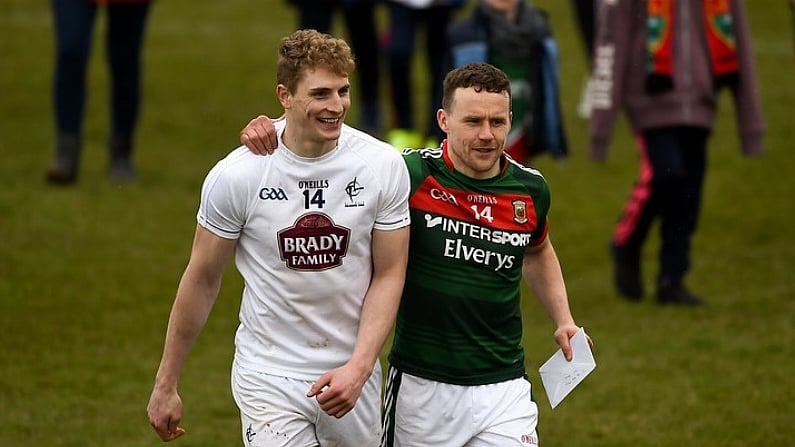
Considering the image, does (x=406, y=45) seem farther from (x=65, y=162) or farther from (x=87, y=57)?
(x=65, y=162)

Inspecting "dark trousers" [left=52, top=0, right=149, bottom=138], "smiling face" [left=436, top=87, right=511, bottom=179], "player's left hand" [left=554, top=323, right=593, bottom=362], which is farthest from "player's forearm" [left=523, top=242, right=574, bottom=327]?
"dark trousers" [left=52, top=0, right=149, bottom=138]

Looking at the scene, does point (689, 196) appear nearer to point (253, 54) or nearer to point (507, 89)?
point (507, 89)

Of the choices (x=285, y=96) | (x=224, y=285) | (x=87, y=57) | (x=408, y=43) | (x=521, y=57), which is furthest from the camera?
(x=408, y=43)

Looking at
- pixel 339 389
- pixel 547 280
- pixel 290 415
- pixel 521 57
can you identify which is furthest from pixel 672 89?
pixel 339 389

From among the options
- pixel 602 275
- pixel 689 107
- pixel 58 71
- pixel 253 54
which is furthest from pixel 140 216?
pixel 253 54

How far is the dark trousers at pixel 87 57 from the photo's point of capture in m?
11.5

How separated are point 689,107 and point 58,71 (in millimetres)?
4836

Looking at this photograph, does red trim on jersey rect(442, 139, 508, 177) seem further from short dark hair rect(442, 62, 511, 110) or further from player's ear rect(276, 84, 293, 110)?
player's ear rect(276, 84, 293, 110)

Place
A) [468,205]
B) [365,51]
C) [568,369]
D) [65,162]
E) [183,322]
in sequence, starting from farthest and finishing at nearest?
[365,51], [65,162], [568,369], [468,205], [183,322]

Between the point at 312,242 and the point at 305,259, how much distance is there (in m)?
0.06

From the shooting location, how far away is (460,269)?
5.64 meters

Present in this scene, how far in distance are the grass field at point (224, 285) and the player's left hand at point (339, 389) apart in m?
2.42

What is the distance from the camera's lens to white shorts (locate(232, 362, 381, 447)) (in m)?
5.41

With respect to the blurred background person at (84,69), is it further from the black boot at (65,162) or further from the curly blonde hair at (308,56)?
the curly blonde hair at (308,56)
